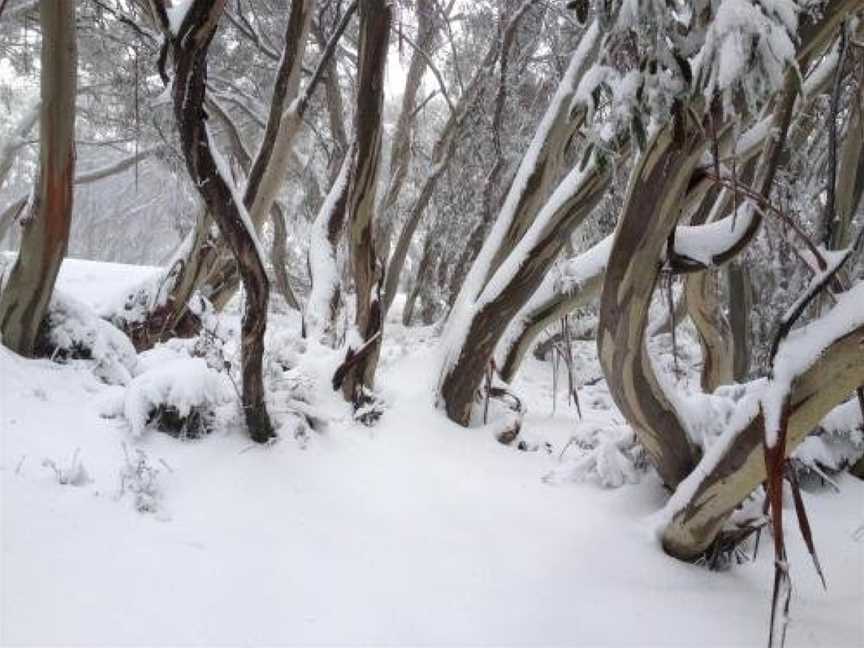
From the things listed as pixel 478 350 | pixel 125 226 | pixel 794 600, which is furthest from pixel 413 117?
pixel 125 226

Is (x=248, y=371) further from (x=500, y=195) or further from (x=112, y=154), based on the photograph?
(x=112, y=154)

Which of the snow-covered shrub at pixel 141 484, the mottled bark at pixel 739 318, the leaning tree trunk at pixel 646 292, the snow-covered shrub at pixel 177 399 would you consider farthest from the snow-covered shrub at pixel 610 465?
the mottled bark at pixel 739 318

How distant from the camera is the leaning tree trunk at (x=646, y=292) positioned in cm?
229

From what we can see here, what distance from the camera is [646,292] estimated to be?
2.58 meters

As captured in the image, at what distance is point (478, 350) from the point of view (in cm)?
413

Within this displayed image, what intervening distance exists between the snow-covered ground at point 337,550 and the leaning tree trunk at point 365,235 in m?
0.54

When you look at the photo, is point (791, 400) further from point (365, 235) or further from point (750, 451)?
point (365, 235)

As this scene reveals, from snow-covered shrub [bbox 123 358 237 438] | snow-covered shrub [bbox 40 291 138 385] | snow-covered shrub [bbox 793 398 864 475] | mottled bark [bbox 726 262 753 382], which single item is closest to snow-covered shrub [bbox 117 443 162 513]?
snow-covered shrub [bbox 123 358 237 438]

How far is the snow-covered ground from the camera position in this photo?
2031 millimetres

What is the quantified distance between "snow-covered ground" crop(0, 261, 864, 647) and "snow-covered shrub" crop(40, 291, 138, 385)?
101 millimetres

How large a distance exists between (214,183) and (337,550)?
1484 millimetres

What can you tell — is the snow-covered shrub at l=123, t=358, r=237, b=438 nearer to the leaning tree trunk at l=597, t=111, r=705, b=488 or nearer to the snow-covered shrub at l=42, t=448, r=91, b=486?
the snow-covered shrub at l=42, t=448, r=91, b=486

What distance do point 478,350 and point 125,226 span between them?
2077 centimetres

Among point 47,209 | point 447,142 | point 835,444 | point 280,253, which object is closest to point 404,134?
point 447,142
